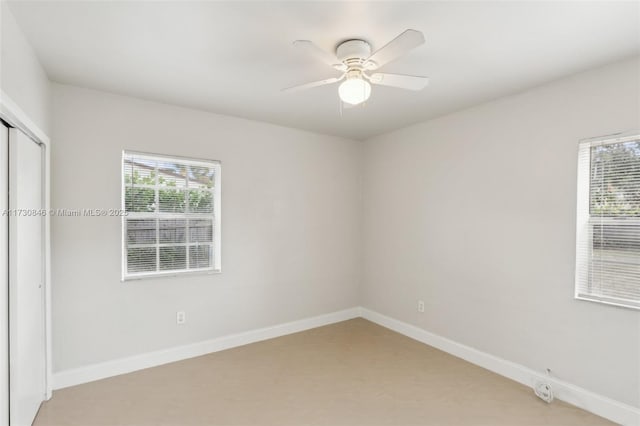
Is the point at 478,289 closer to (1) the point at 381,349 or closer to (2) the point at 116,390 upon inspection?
(1) the point at 381,349

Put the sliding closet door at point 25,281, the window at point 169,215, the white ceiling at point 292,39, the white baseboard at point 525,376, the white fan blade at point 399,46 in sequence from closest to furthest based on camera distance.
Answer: the white fan blade at point 399,46 → the white ceiling at point 292,39 → the sliding closet door at point 25,281 → the white baseboard at point 525,376 → the window at point 169,215

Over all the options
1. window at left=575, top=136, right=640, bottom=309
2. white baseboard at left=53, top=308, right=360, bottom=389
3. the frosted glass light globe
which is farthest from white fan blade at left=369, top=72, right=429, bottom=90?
white baseboard at left=53, top=308, right=360, bottom=389

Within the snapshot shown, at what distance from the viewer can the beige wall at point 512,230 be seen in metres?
2.37

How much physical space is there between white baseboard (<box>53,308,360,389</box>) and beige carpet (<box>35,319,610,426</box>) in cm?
8

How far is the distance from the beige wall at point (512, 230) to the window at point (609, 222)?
0.23 feet

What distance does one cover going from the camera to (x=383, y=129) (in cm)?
407

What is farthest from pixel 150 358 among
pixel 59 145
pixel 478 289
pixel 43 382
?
pixel 478 289

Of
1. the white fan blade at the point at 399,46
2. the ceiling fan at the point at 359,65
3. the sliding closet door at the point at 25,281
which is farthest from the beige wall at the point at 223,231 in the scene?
the white fan blade at the point at 399,46

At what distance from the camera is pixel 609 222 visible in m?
2.38

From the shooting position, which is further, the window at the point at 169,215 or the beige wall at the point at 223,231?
the window at the point at 169,215

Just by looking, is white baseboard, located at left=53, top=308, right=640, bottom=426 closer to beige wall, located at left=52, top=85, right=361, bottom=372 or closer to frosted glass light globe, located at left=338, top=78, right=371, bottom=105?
beige wall, located at left=52, top=85, right=361, bottom=372

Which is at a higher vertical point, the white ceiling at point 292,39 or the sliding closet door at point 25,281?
the white ceiling at point 292,39

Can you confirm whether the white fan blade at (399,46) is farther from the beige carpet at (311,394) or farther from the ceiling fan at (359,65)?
the beige carpet at (311,394)

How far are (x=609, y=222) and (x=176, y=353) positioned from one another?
3.81 meters
